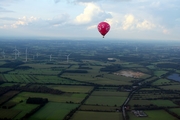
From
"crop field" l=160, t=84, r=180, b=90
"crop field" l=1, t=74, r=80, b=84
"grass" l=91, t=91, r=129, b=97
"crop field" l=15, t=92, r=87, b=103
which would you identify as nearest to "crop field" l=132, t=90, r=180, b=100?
"grass" l=91, t=91, r=129, b=97

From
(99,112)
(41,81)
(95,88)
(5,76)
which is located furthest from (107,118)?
(5,76)

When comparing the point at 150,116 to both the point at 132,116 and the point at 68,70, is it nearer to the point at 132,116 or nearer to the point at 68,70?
the point at 132,116

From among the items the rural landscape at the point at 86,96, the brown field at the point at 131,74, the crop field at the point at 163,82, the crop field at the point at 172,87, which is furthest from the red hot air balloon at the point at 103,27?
the brown field at the point at 131,74

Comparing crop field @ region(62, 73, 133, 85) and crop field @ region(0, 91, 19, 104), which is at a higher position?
crop field @ region(62, 73, 133, 85)

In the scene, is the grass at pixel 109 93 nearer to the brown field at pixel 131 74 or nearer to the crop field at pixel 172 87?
the crop field at pixel 172 87

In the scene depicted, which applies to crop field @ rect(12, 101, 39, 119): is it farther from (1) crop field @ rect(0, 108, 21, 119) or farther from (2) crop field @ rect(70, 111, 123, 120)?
(2) crop field @ rect(70, 111, 123, 120)

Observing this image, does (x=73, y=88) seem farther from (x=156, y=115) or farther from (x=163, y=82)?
(x=163, y=82)
